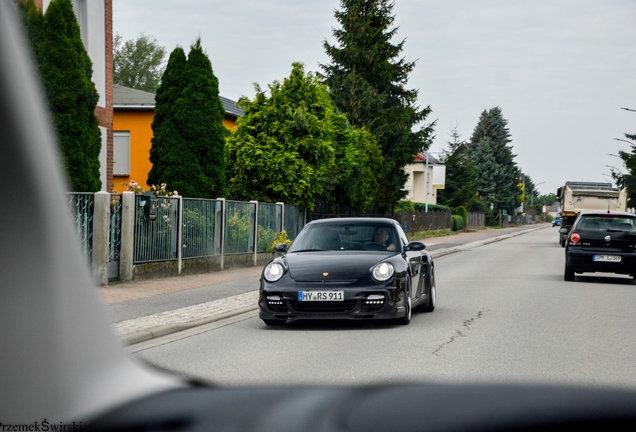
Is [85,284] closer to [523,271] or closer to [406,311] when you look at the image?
[406,311]

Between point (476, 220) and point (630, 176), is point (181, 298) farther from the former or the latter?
point (476, 220)

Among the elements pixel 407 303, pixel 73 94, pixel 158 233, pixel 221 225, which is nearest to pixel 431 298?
pixel 407 303

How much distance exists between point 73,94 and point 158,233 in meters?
4.03

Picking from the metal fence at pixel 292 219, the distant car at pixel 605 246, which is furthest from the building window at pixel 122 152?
the distant car at pixel 605 246

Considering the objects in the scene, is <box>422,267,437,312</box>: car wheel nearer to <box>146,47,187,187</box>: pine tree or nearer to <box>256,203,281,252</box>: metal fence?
<box>146,47,187,187</box>: pine tree

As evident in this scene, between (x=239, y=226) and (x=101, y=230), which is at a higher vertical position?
(x=101, y=230)

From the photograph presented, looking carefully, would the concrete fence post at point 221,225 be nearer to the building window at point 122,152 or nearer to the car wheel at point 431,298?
the car wheel at point 431,298

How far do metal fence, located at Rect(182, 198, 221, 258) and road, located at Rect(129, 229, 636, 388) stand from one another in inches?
279

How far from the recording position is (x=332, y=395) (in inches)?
29.2

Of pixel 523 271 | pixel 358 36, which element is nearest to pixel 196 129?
pixel 523 271

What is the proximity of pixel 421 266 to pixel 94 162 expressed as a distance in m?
7.34

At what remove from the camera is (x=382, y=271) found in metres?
11.4

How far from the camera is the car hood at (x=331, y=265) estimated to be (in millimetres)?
11219

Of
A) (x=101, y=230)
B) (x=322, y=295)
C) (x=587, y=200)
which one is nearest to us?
(x=322, y=295)
